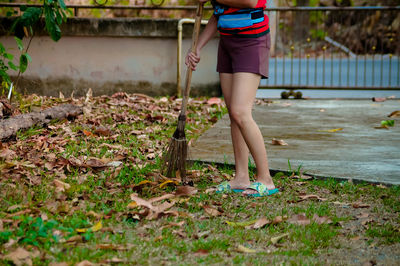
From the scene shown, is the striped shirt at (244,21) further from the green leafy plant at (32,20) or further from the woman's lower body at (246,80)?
the green leafy plant at (32,20)

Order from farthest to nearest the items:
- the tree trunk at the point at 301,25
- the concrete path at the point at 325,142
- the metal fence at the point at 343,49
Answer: the tree trunk at the point at 301,25, the metal fence at the point at 343,49, the concrete path at the point at 325,142

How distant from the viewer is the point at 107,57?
908cm

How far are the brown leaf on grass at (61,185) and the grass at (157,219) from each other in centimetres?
3

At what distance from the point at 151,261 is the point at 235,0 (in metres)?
1.81

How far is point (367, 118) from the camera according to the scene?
751 centimetres

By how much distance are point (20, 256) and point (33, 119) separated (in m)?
3.26

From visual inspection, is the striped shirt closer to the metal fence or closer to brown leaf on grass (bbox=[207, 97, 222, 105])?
brown leaf on grass (bbox=[207, 97, 222, 105])

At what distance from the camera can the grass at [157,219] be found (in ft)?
9.70

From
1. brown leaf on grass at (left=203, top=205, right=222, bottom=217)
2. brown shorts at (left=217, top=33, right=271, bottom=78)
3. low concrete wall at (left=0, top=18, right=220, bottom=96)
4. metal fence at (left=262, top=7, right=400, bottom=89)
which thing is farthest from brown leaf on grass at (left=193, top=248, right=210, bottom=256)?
metal fence at (left=262, top=7, right=400, bottom=89)

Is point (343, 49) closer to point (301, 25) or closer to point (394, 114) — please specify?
point (301, 25)

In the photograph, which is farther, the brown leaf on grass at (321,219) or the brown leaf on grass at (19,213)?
the brown leaf on grass at (321,219)

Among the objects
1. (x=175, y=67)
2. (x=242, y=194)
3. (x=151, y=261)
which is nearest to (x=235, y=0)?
(x=242, y=194)

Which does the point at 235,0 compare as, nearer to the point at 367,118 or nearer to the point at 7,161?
the point at 7,161

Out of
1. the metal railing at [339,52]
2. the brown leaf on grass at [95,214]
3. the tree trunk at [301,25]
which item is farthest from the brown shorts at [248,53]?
the tree trunk at [301,25]
